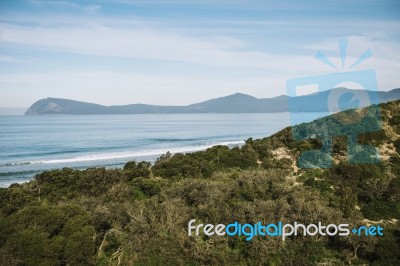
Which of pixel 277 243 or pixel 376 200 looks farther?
pixel 376 200

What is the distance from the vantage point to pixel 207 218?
612 inches

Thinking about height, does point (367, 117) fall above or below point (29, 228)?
above

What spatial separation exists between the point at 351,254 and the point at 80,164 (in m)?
41.5

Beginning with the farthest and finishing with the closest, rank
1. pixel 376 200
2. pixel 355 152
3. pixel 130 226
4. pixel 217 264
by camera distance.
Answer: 1. pixel 355 152
2. pixel 376 200
3. pixel 130 226
4. pixel 217 264

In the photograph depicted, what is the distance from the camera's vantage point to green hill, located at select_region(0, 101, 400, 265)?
44.7 ft

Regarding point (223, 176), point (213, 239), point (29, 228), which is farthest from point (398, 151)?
point (29, 228)

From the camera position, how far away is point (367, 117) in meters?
30.5

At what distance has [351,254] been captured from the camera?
14.0 metres

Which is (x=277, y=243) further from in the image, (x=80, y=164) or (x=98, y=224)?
(x=80, y=164)

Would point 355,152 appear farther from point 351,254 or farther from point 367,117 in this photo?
point 351,254

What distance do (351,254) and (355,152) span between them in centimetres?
1323

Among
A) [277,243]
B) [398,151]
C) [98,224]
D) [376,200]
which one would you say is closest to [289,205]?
[277,243]

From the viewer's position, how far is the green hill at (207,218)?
44.7ft

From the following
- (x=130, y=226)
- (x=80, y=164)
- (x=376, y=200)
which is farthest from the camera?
(x=80, y=164)
